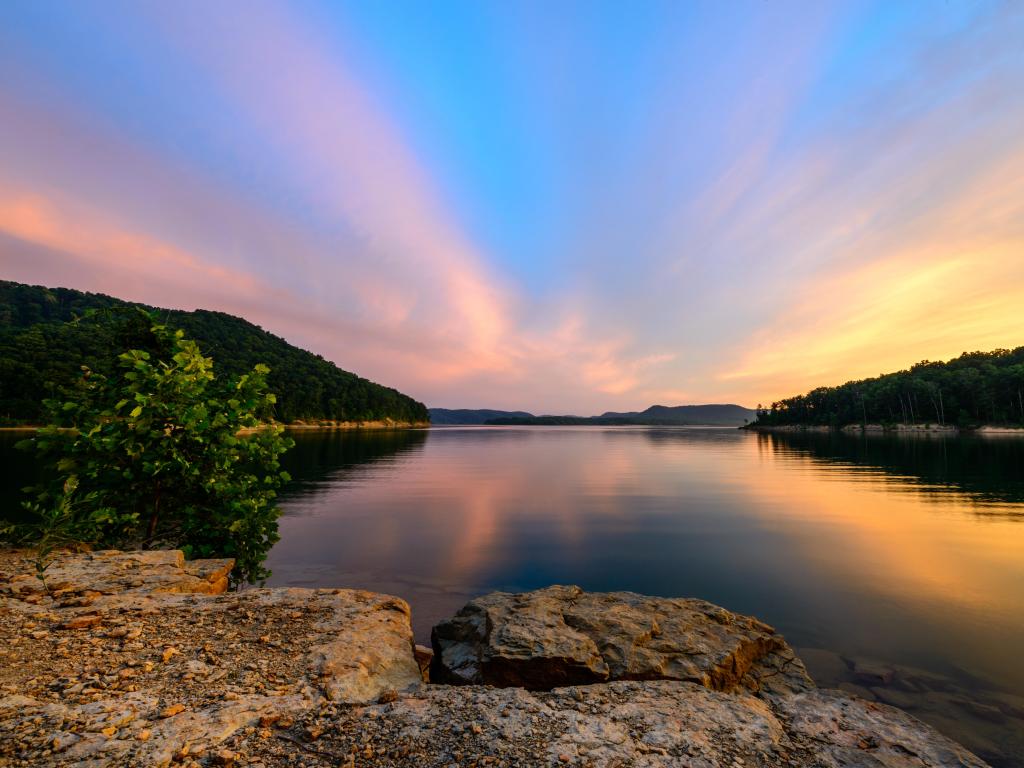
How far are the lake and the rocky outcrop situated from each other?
433 centimetres

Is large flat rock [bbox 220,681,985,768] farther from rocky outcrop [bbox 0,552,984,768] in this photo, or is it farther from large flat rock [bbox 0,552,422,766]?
large flat rock [bbox 0,552,422,766]

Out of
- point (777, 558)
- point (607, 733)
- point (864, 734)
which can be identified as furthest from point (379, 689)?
point (777, 558)

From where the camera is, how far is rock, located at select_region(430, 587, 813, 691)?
279 inches

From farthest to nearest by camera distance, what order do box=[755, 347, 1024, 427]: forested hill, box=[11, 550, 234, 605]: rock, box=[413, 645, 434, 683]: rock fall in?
1. box=[755, 347, 1024, 427]: forested hill
2. box=[413, 645, 434, 683]: rock
3. box=[11, 550, 234, 605]: rock

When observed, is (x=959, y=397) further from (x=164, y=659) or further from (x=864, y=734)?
(x=164, y=659)

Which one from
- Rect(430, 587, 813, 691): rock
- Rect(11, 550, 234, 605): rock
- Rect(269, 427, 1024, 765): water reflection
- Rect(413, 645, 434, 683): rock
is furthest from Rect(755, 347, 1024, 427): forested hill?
Rect(11, 550, 234, 605): rock

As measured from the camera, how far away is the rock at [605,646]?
7086 millimetres

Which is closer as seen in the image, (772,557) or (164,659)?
(164,659)

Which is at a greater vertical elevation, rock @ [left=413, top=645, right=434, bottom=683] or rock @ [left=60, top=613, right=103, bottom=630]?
rock @ [left=60, top=613, right=103, bottom=630]

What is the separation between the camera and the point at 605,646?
25.4 ft

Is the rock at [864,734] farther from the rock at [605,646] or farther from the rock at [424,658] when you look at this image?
the rock at [424,658]

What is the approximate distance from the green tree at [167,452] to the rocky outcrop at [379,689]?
2.14m

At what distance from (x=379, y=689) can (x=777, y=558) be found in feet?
62.3

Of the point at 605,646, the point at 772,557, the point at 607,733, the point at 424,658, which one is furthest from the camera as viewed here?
the point at 772,557
